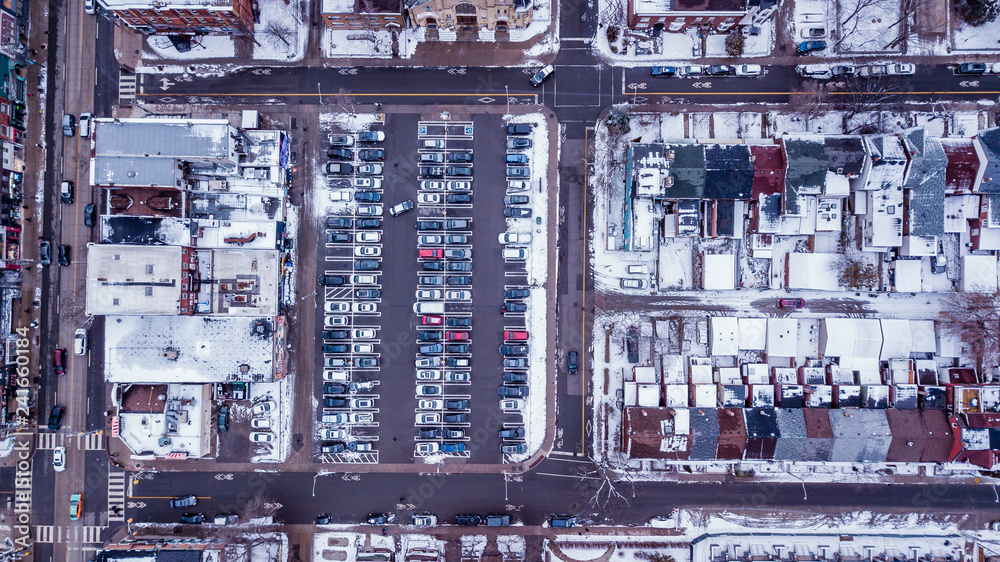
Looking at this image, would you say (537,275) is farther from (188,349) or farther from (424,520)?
(188,349)

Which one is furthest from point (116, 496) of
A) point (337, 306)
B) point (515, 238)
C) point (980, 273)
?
point (980, 273)

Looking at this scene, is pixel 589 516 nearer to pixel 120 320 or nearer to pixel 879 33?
pixel 120 320

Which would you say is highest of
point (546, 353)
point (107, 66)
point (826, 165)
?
point (107, 66)

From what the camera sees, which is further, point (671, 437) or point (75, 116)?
point (75, 116)

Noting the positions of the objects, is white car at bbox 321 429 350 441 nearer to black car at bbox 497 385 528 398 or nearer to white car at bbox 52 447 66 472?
black car at bbox 497 385 528 398

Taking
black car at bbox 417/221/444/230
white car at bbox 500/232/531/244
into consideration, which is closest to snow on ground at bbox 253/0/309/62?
black car at bbox 417/221/444/230

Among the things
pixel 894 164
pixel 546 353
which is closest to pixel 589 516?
pixel 546 353

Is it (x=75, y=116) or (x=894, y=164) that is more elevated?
(x=75, y=116)

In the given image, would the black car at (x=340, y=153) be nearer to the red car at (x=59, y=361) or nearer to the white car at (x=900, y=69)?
the red car at (x=59, y=361)
